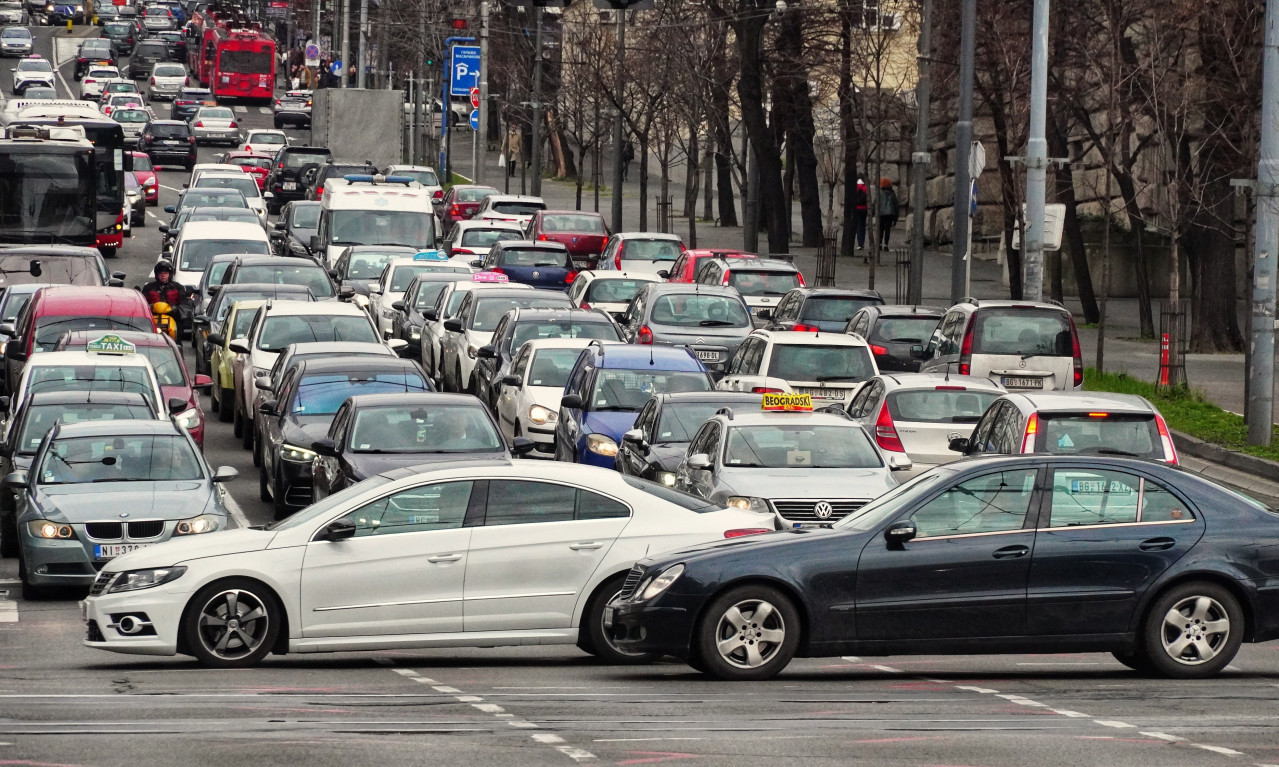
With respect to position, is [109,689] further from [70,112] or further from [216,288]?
[70,112]

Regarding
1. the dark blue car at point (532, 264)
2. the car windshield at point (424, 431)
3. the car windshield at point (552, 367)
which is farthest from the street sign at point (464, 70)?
the car windshield at point (424, 431)

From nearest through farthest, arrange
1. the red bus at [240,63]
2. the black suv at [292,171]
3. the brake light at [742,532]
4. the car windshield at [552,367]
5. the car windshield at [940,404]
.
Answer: the brake light at [742,532]
the car windshield at [940,404]
the car windshield at [552,367]
the black suv at [292,171]
the red bus at [240,63]

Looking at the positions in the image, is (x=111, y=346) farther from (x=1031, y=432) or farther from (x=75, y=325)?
(x=1031, y=432)

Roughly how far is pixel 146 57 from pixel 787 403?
325ft

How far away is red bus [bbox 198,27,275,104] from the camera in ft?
319

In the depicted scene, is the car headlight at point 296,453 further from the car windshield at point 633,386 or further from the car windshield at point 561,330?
the car windshield at point 561,330

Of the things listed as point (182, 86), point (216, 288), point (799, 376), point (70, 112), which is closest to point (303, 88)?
point (182, 86)

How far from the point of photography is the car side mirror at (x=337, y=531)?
12336 millimetres

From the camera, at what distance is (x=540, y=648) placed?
45.4 feet

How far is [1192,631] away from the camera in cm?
1184

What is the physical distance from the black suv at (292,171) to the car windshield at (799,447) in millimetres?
43042

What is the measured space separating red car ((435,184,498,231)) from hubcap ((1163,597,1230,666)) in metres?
39.9

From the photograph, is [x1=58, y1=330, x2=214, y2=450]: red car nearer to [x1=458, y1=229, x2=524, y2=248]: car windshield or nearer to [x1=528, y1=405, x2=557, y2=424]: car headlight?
[x1=528, y1=405, x2=557, y2=424]: car headlight

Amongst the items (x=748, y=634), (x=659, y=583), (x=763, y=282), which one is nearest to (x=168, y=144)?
(x=763, y=282)
